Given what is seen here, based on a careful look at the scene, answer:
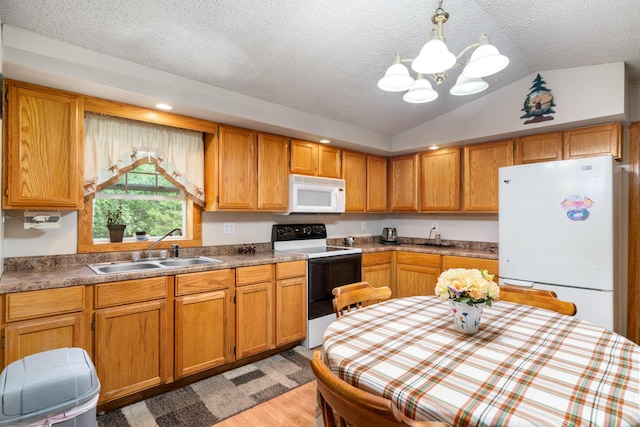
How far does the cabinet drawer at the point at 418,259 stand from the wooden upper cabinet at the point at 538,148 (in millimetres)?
1342

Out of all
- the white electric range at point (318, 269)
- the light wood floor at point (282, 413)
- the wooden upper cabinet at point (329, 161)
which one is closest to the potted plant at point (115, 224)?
the white electric range at point (318, 269)

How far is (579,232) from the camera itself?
2.51 m

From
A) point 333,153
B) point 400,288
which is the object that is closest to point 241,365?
point 400,288

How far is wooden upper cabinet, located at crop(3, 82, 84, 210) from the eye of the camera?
6.50ft

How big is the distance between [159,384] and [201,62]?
7.71 ft

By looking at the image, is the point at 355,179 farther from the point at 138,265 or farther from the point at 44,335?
the point at 44,335

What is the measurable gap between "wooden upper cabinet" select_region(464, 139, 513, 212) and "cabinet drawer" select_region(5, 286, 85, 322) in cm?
368

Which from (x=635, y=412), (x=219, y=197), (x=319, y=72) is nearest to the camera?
(x=635, y=412)

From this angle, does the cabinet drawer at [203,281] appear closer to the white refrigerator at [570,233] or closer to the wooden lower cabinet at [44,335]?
the wooden lower cabinet at [44,335]

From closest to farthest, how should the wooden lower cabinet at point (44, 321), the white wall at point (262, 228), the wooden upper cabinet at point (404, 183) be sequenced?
1. the wooden lower cabinet at point (44, 321)
2. the white wall at point (262, 228)
3. the wooden upper cabinet at point (404, 183)

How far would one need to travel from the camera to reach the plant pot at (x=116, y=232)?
257cm

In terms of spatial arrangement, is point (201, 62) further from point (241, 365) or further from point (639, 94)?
point (639, 94)

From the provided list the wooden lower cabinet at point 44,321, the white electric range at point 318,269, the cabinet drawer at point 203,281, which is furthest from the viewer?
the white electric range at point 318,269

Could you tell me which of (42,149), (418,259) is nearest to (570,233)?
(418,259)
